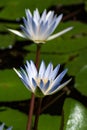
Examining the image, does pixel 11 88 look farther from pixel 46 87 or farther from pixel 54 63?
pixel 46 87

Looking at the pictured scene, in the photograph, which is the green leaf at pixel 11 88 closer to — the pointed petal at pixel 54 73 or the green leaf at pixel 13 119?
the green leaf at pixel 13 119

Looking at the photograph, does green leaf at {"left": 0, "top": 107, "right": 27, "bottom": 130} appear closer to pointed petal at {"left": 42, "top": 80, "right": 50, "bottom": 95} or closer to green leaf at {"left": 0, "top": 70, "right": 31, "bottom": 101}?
green leaf at {"left": 0, "top": 70, "right": 31, "bottom": 101}

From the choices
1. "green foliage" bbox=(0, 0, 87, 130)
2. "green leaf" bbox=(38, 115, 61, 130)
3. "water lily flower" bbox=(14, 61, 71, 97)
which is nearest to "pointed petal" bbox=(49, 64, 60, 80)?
"water lily flower" bbox=(14, 61, 71, 97)

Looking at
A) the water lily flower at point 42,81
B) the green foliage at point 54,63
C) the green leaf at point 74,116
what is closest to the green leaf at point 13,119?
the green foliage at point 54,63

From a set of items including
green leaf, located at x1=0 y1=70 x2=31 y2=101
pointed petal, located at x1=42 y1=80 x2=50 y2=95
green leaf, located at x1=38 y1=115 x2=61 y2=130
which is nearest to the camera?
pointed petal, located at x1=42 y1=80 x2=50 y2=95

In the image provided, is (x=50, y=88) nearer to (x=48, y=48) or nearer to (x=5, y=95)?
(x=5, y=95)

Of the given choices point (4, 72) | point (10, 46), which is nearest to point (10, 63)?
point (10, 46)

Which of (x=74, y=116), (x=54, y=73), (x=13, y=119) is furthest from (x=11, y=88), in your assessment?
(x=54, y=73)

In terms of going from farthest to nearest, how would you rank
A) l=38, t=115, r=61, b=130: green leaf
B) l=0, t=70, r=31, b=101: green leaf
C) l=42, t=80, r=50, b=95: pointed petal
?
l=0, t=70, r=31, b=101: green leaf, l=38, t=115, r=61, b=130: green leaf, l=42, t=80, r=50, b=95: pointed petal
